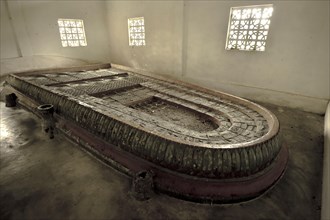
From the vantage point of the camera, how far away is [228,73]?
5.66 m

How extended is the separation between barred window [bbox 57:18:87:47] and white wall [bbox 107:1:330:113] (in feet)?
5.15

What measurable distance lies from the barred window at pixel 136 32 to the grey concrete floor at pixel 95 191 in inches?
208

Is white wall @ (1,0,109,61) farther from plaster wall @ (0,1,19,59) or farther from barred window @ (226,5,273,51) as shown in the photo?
barred window @ (226,5,273,51)

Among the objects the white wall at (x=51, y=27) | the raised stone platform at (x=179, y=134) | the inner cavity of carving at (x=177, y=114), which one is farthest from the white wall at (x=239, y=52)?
the inner cavity of carving at (x=177, y=114)

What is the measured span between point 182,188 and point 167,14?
5741mm

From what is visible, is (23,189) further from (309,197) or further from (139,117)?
(309,197)

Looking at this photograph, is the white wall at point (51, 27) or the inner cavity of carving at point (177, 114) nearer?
the inner cavity of carving at point (177, 114)

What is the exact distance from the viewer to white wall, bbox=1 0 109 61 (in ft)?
19.7

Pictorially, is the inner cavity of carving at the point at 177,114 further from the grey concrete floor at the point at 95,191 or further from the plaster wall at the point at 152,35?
the plaster wall at the point at 152,35

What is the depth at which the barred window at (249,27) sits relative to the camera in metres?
4.80

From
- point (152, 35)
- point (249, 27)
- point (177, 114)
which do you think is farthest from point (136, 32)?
point (177, 114)

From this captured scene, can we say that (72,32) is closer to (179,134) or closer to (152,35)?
(152,35)

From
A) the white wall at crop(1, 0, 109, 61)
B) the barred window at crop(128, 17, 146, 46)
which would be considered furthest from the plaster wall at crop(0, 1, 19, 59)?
the barred window at crop(128, 17, 146, 46)

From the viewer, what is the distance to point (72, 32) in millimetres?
7473
